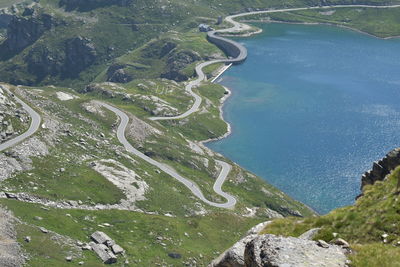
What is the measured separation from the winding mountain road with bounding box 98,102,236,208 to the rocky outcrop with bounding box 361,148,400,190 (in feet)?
289

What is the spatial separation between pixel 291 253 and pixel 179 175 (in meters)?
132

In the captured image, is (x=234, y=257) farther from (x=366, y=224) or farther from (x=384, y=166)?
A: (x=384, y=166)

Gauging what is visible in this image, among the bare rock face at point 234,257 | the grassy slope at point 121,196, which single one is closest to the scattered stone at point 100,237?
the grassy slope at point 121,196

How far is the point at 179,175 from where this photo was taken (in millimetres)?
156625

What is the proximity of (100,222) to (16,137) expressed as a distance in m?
40.9

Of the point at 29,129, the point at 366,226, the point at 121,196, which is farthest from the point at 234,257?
the point at 29,129

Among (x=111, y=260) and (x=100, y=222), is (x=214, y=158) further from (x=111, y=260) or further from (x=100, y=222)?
(x=111, y=260)

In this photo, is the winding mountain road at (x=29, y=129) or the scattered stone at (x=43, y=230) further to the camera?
the winding mountain road at (x=29, y=129)

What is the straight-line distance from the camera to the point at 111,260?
89188mm

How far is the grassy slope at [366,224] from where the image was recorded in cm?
2641

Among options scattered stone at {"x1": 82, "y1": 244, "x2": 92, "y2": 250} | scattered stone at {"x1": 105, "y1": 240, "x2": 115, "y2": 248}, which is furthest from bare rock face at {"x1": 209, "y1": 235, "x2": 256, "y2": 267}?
scattered stone at {"x1": 105, "y1": 240, "x2": 115, "y2": 248}

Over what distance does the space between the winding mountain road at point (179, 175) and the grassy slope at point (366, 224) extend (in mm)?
102549

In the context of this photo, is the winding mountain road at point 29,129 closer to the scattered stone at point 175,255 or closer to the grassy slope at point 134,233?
the grassy slope at point 134,233

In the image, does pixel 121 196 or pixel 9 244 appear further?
pixel 121 196
